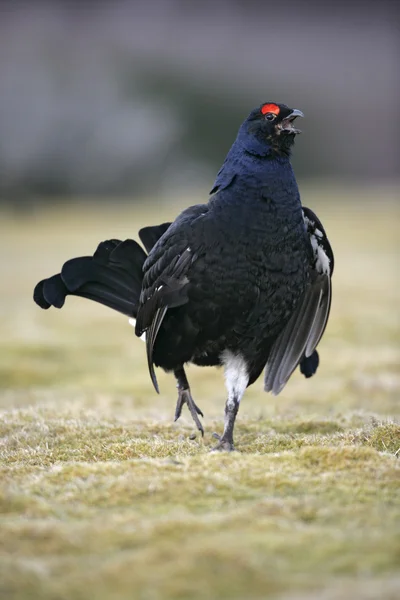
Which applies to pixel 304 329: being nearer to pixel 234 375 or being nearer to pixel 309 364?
pixel 309 364

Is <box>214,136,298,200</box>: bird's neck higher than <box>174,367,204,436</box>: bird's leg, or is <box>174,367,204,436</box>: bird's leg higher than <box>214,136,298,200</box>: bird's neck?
<box>214,136,298,200</box>: bird's neck

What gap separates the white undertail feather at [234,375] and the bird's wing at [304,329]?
66cm

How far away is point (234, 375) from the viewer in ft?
24.0

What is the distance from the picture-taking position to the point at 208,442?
24.7ft

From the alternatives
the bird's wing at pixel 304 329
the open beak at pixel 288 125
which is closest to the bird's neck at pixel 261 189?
the open beak at pixel 288 125

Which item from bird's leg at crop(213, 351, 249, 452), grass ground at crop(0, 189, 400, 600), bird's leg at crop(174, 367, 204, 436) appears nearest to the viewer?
grass ground at crop(0, 189, 400, 600)

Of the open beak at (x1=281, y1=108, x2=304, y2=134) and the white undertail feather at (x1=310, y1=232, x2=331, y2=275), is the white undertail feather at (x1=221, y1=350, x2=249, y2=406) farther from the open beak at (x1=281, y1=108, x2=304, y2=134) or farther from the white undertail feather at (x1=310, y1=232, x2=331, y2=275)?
the open beak at (x1=281, y1=108, x2=304, y2=134)

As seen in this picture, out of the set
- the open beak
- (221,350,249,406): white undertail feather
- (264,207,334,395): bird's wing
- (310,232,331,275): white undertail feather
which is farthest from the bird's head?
(221,350,249,406): white undertail feather

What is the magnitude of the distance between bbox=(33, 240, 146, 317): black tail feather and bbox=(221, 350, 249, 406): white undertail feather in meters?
1.56

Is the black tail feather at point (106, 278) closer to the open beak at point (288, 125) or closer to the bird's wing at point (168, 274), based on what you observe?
the bird's wing at point (168, 274)

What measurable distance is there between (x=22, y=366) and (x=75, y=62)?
309 feet

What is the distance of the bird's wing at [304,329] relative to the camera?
7930 mm

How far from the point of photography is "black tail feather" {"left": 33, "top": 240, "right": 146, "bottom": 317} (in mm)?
8305

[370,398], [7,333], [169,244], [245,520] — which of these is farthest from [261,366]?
[7,333]
